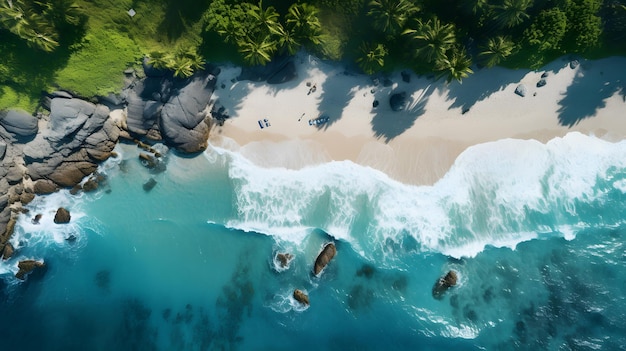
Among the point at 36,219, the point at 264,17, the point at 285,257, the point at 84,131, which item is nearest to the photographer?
the point at 264,17

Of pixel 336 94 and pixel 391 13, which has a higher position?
pixel 391 13

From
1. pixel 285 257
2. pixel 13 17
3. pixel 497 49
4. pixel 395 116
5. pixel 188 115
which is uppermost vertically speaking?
pixel 497 49

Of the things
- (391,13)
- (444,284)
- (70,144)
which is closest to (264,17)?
(391,13)

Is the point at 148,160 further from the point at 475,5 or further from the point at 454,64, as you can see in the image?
the point at 475,5

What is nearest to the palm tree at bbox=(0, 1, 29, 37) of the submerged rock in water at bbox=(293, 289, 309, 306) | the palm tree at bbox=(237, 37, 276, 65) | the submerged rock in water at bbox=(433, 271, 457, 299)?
the palm tree at bbox=(237, 37, 276, 65)

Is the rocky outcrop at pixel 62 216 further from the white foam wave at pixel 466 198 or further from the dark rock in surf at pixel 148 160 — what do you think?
the white foam wave at pixel 466 198

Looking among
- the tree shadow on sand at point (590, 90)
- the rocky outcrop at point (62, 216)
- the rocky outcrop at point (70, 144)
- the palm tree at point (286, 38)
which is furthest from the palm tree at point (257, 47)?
the tree shadow on sand at point (590, 90)

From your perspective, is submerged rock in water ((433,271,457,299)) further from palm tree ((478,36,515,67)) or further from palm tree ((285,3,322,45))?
palm tree ((285,3,322,45))

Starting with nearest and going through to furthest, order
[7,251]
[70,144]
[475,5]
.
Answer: [475,5] → [70,144] → [7,251]
